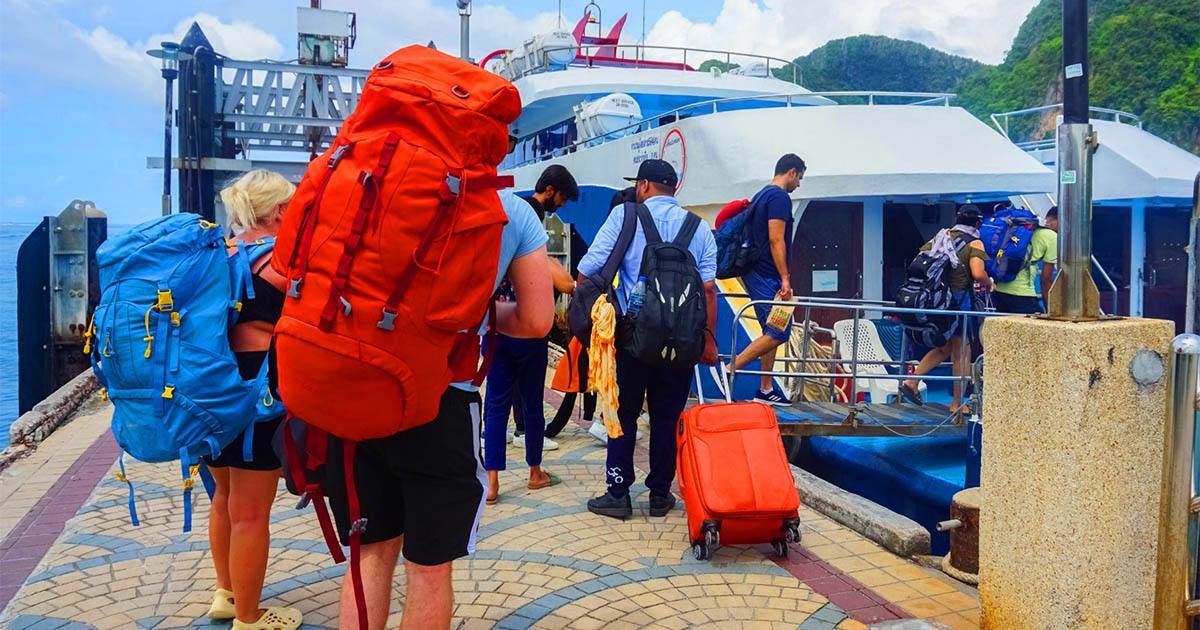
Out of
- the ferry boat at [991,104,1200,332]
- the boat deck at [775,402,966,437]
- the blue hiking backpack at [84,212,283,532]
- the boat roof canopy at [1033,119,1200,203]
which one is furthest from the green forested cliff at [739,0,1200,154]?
the blue hiking backpack at [84,212,283,532]

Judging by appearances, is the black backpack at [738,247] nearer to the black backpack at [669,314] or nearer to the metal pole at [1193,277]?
the black backpack at [669,314]

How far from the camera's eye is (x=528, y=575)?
385 centimetres

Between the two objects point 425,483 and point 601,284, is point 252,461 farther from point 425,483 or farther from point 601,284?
point 601,284

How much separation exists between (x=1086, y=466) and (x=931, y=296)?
160 inches

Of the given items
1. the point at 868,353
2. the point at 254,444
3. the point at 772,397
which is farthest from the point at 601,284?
the point at 868,353

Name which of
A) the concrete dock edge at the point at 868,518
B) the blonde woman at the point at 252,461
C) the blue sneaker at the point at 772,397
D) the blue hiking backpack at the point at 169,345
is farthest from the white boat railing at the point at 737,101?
the blue hiking backpack at the point at 169,345

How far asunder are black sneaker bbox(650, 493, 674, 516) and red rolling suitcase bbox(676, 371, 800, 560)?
0.47 m

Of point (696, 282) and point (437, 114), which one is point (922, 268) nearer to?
point (696, 282)

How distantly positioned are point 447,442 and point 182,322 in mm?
1057

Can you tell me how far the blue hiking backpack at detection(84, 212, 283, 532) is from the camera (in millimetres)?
2756

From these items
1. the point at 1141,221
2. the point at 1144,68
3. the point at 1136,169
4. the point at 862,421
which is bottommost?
the point at 862,421

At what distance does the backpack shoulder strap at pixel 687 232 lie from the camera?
14.4 ft

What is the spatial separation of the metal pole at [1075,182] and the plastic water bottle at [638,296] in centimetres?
185

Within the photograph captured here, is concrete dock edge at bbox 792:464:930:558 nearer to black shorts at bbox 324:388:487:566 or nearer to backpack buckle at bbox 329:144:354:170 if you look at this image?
black shorts at bbox 324:388:487:566
